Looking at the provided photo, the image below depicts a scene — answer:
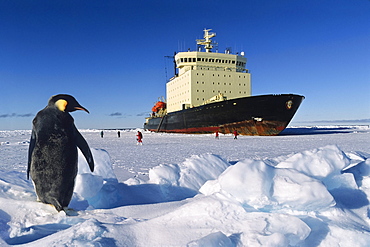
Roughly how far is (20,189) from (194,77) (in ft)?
68.5

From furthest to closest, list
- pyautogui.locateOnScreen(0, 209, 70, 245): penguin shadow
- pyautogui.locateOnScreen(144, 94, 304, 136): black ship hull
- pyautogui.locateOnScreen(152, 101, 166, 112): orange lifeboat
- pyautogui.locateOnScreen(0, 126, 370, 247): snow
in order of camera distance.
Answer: pyautogui.locateOnScreen(152, 101, 166, 112): orange lifeboat → pyautogui.locateOnScreen(144, 94, 304, 136): black ship hull → pyautogui.locateOnScreen(0, 209, 70, 245): penguin shadow → pyautogui.locateOnScreen(0, 126, 370, 247): snow

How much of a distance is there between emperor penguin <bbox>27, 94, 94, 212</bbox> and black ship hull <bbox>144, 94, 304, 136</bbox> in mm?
15406

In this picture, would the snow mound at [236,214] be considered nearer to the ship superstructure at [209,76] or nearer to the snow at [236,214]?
the snow at [236,214]

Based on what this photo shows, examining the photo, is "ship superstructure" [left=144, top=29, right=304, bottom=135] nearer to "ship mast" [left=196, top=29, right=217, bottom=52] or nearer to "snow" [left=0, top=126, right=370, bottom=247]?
"ship mast" [left=196, top=29, right=217, bottom=52]

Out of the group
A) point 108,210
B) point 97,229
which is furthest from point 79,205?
point 97,229

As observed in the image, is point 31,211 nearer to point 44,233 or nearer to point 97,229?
point 44,233

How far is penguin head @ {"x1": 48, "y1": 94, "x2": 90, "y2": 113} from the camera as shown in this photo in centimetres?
269

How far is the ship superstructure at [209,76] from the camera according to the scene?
2361 centimetres

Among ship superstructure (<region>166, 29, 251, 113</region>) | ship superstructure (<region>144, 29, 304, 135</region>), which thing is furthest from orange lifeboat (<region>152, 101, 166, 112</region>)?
ship superstructure (<region>166, 29, 251, 113</region>)

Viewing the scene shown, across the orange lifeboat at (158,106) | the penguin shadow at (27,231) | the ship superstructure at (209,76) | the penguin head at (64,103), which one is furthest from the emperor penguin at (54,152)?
the orange lifeboat at (158,106)

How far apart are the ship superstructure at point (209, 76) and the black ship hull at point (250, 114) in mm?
4172

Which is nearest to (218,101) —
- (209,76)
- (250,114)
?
(250,114)

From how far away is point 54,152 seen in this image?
2639 millimetres

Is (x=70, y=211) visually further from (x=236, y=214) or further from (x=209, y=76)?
(x=209, y=76)
